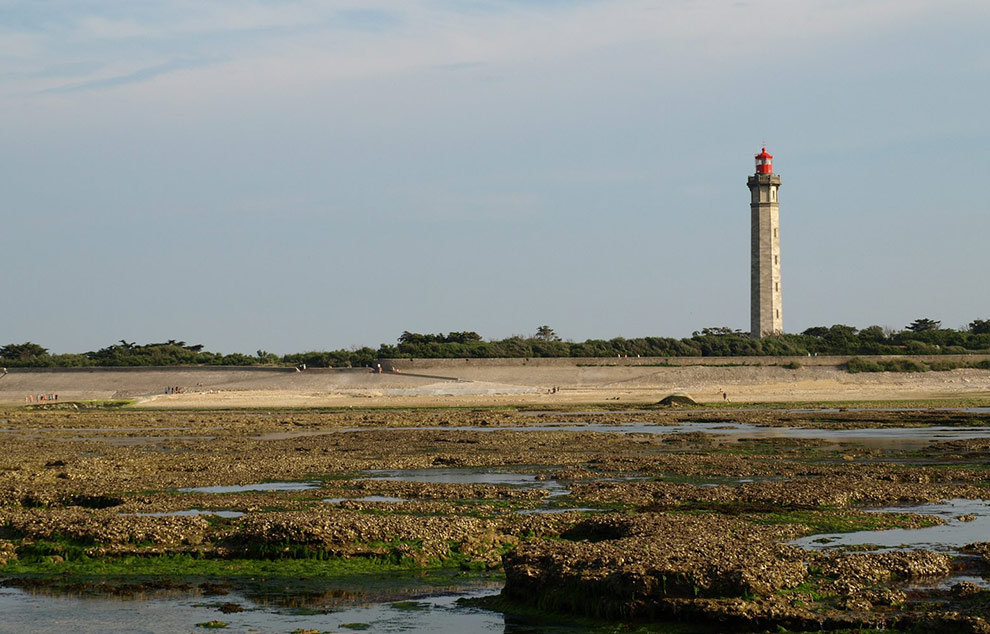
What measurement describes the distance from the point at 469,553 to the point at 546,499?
21.8 ft

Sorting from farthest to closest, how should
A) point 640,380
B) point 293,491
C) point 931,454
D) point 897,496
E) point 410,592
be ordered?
1. point 640,380
2. point 931,454
3. point 293,491
4. point 897,496
5. point 410,592

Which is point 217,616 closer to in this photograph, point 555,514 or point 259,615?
point 259,615

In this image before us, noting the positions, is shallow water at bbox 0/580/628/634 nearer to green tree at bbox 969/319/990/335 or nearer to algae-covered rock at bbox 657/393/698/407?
algae-covered rock at bbox 657/393/698/407

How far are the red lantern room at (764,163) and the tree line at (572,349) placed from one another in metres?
16.4

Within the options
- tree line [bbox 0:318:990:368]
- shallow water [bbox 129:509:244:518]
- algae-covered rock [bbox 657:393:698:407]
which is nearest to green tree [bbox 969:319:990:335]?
tree line [bbox 0:318:990:368]

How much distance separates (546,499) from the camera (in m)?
24.3

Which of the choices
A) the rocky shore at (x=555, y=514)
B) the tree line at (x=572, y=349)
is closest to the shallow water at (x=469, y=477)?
the rocky shore at (x=555, y=514)

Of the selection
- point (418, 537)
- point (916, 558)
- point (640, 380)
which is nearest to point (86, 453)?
point (418, 537)

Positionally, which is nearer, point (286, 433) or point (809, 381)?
point (286, 433)

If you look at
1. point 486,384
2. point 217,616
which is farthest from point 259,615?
point 486,384

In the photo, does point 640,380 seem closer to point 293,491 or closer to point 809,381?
point 809,381

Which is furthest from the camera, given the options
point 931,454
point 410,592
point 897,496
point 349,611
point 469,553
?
point 931,454

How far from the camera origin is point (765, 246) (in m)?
108

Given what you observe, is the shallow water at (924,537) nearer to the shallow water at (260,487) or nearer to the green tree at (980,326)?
the shallow water at (260,487)
